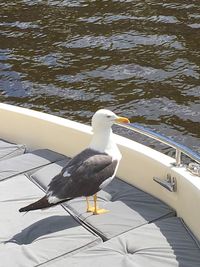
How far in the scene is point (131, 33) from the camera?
8.25 m

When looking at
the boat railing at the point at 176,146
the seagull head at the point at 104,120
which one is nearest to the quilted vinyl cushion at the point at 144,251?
the boat railing at the point at 176,146

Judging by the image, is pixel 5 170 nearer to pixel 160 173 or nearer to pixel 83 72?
pixel 160 173

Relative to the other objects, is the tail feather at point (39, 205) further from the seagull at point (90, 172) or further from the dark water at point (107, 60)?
the dark water at point (107, 60)

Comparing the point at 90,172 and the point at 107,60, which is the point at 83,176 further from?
the point at 107,60

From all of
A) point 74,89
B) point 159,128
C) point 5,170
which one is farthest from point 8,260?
point 74,89

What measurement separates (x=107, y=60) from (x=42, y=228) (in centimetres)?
460

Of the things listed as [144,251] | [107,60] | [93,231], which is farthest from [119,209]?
[107,60]

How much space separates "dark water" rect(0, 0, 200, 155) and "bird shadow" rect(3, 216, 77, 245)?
9.29 feet

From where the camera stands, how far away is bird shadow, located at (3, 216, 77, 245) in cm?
333

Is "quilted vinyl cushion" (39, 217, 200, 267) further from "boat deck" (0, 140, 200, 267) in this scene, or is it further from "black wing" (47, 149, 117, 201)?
"black wing" (47, 149, 117, 201)

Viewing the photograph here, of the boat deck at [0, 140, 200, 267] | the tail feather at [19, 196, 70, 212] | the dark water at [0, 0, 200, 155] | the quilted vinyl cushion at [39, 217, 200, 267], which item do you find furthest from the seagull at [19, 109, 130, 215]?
the dark water at [0, 0, 200, 155]

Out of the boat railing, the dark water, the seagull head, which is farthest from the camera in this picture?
the dark water

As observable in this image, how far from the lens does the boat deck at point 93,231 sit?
309 cm

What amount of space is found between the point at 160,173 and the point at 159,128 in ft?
8.99
